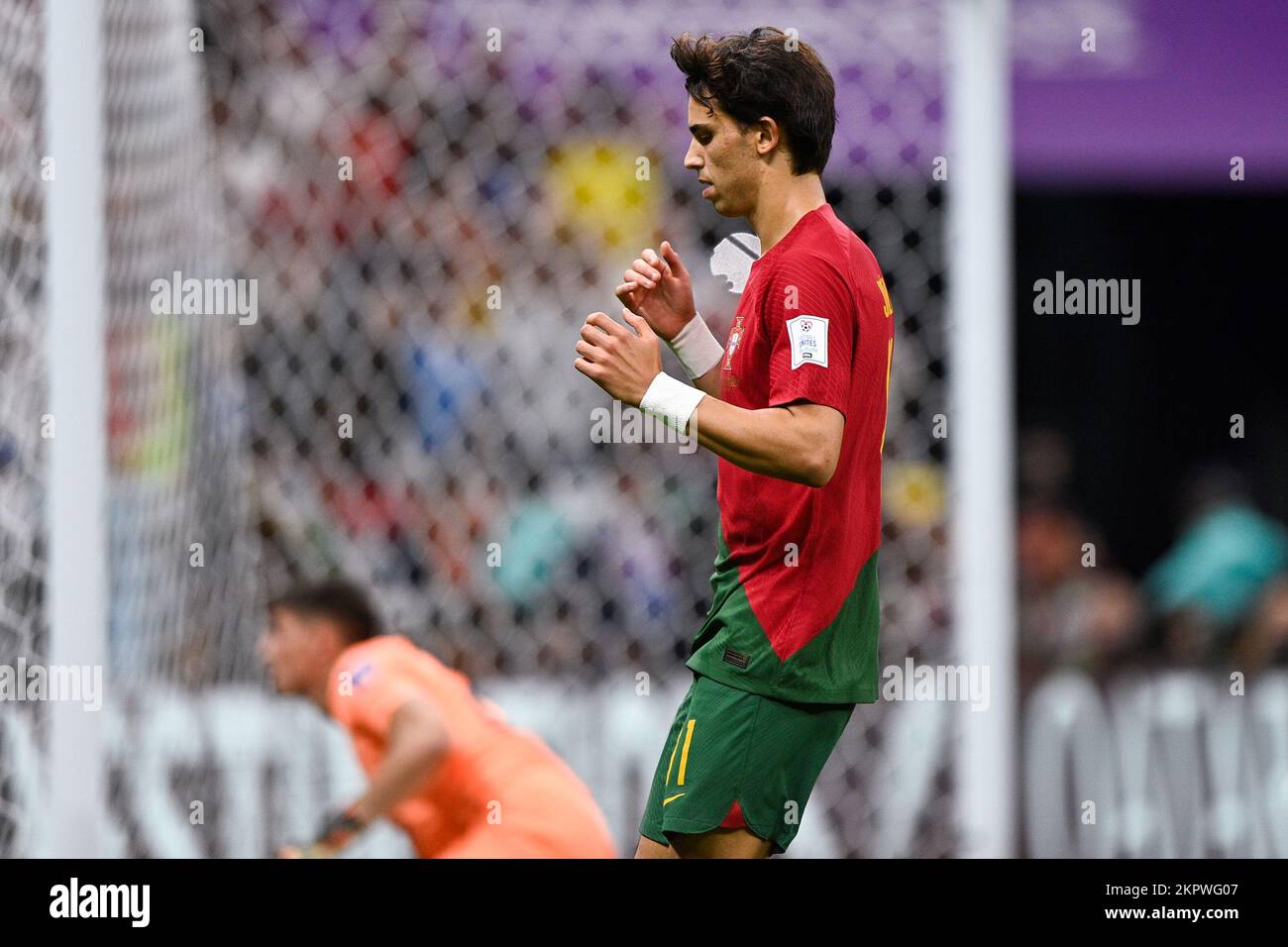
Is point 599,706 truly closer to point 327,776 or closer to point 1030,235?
point 327,776

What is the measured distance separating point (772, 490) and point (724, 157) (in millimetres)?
539

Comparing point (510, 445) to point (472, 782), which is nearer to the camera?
point (472, 782)

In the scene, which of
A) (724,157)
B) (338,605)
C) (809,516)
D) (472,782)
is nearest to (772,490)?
(809,516)

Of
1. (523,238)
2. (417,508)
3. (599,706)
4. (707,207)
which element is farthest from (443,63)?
(599,706)

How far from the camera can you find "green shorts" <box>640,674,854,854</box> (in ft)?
8.97

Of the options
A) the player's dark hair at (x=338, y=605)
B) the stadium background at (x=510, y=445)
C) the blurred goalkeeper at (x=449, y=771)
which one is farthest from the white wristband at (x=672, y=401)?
the stadium background at (x=510, y=445)

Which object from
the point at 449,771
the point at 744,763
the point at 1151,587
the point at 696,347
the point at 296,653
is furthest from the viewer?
the point at 1151,587

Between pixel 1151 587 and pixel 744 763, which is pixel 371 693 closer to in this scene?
pixel 744 763

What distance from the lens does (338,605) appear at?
4762mm

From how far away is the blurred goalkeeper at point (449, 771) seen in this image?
425 centimetres

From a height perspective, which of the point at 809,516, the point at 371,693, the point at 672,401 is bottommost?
the point at 371,693

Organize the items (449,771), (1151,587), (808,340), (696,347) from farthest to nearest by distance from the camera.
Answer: (1151,587)
(449,771)
(696,347)
(808,340)

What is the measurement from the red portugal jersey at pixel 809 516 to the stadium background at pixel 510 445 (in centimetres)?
290

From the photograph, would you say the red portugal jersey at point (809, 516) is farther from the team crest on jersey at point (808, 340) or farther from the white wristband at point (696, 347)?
the white wristband at point (696, 347)
